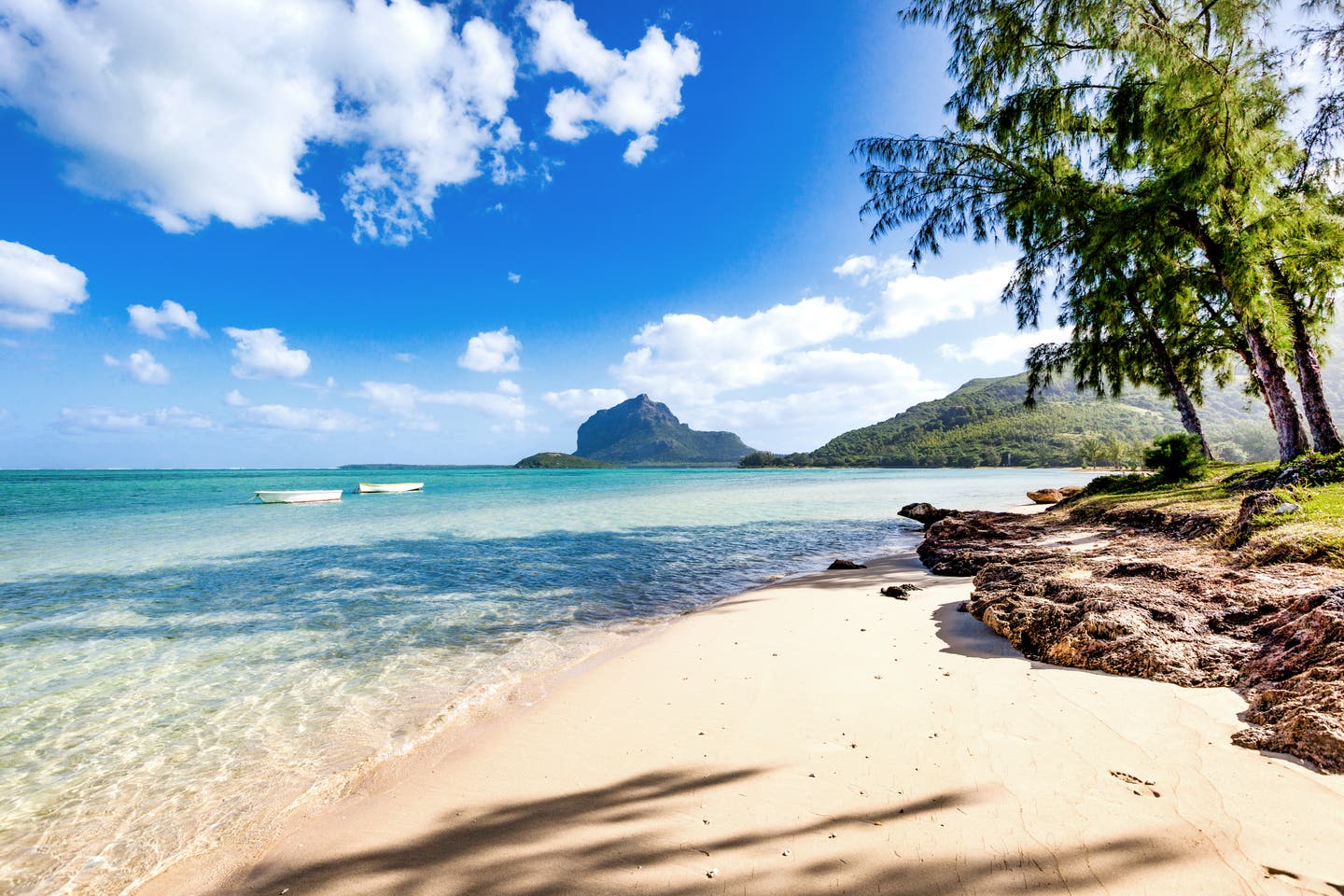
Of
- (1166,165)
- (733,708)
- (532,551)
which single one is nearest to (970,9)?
(1166,165)

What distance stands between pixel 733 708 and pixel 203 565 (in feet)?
54.1

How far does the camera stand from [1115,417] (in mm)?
174500

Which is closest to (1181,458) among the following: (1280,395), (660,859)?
(1280,395)

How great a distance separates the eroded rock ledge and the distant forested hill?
5174 inches

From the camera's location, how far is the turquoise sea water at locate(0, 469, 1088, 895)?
387cm

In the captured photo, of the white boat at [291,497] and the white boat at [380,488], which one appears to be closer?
the white boat at [291,497]

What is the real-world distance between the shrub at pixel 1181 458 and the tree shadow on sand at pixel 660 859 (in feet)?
59.4

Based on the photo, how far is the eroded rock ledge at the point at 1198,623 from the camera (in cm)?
327

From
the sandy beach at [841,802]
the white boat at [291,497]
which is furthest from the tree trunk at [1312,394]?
the white boat at [291,497]

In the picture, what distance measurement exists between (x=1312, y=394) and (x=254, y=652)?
2191 cm

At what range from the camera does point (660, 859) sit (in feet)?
8.87

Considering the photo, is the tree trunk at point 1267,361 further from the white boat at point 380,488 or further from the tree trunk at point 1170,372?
the white boat at point 380,488

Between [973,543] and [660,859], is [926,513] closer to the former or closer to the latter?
[973,543]

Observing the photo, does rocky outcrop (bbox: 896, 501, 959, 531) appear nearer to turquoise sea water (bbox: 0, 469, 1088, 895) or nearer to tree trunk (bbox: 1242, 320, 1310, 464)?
turquoise sea water (bbox: 0, 469, 1088, 895)
